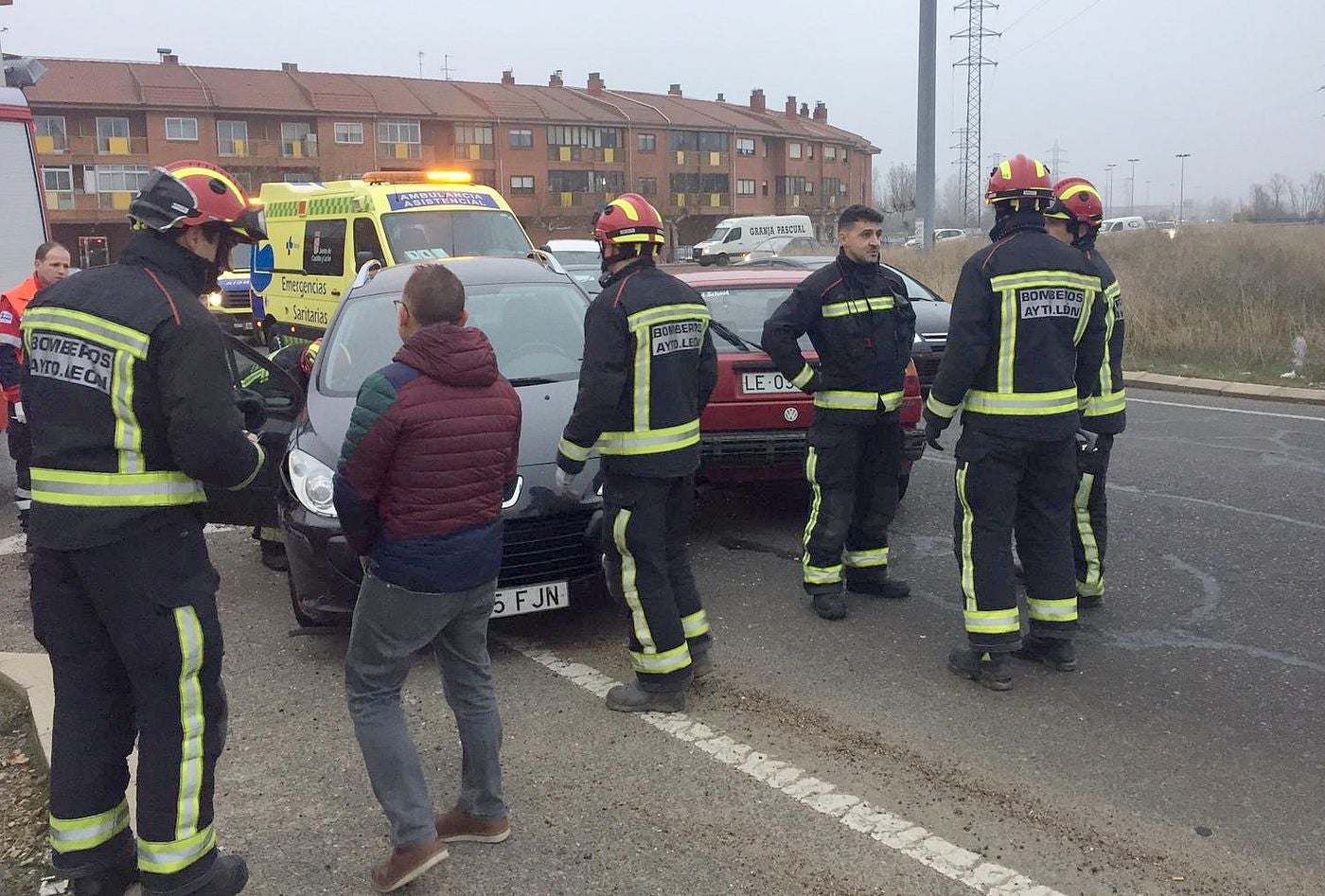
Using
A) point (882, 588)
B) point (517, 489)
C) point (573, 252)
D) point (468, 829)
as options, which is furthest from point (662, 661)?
point (573, 252)

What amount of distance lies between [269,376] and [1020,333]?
343 cm

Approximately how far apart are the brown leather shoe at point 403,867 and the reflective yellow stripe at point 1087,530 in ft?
11.6

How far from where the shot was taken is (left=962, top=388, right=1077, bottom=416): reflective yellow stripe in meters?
4.57

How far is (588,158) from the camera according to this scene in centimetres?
6612

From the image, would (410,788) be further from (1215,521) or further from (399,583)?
(1215,521)

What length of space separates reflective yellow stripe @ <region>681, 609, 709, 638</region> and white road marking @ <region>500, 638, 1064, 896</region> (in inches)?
15.2

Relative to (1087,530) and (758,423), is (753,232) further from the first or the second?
(1087,530)

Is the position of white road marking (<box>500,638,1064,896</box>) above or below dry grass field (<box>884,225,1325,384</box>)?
below

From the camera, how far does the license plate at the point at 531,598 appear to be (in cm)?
485

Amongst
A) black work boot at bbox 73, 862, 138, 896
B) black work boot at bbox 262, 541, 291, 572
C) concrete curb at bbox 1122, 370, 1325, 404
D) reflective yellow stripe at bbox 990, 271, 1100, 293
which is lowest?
black work boot at bbox 73, 862, 138, 896

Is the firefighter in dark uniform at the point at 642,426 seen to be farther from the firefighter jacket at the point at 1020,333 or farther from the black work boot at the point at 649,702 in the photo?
the firefighter jacket at the point at 1020,333

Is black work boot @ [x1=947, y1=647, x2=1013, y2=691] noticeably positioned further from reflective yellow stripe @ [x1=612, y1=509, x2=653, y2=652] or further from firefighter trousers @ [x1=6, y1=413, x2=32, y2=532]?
firefighter trousers @ [x1=6, y1=413, x2=32, y2=532]

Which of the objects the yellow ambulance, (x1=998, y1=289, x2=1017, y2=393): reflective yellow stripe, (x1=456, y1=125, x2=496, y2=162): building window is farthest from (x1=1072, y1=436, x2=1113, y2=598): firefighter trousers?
(x1=456, y1=125, x2=496, y2=162): building window

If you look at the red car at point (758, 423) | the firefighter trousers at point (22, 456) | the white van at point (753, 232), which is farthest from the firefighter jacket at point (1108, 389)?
the white van at point (753, 232)
